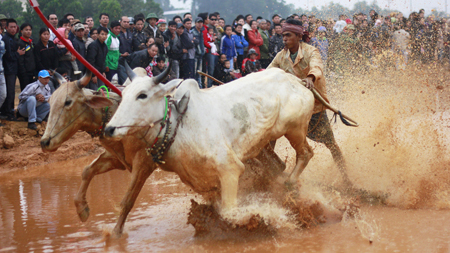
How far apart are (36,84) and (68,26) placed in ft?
4.93

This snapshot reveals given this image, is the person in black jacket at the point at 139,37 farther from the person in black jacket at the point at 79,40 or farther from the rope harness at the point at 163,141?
the rope harness at the point at 163,141

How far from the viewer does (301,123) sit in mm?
5168

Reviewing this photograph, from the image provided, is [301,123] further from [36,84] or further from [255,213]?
[36,84]

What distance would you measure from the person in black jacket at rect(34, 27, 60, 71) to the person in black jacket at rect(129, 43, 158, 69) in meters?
1.35

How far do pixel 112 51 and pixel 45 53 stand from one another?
1.29 metres

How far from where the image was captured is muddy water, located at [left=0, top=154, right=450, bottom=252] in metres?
4.32

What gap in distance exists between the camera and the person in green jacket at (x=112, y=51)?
956 cm

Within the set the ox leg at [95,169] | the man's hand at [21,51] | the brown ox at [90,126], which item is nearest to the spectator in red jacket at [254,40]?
the man's hand at [21,51]

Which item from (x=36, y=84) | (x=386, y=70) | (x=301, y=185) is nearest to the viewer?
(x=301, y=185)

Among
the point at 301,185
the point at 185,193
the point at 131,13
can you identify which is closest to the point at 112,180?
the point at 185,193

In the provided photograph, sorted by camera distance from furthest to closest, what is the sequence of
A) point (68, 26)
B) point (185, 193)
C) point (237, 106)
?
point (68, 26), point (185, 193), point (237, 106)

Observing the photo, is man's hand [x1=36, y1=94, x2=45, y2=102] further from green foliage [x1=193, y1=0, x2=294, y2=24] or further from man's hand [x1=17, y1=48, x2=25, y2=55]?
green foliage [x1=193, y1=0, x2=294, y2=24]

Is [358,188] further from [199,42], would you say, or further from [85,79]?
[199,42]

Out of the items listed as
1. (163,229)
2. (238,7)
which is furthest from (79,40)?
(238,7)
